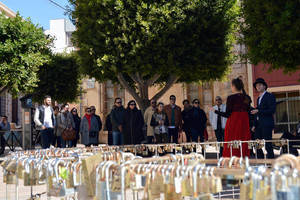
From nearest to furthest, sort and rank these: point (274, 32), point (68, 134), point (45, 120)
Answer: point (274, 32) < point (45, 120) < point (68, 134)

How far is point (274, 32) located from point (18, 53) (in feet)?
33.3

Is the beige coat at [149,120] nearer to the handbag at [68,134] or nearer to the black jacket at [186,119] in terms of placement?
the black jacket at [186,119]

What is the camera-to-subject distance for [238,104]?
22.6ft

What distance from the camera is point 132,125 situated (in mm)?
11117

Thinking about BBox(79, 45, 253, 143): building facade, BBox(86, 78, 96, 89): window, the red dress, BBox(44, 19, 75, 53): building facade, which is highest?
BBox(44, 19, 75, 53): building facade

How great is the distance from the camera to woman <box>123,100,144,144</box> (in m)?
11.1

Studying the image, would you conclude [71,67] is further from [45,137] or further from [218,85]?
[45,137]

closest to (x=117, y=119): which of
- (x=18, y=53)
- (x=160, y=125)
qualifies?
(x=160, y=125)

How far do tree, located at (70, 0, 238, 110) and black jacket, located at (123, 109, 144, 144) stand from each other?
2544mm

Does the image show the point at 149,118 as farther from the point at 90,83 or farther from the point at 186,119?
the point at 90,83

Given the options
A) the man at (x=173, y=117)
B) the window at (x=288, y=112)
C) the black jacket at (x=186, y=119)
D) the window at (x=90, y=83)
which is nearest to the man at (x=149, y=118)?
the man at (x=173, y=117)

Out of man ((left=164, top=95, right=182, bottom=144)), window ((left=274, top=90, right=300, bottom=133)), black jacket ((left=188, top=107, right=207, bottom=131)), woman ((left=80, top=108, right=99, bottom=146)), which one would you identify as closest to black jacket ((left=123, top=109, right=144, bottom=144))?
man ((left=164, top=95, right=182, bottom=144))

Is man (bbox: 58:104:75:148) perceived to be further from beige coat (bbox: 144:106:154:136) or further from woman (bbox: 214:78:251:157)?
woman (bbox: 214:78:251:157)

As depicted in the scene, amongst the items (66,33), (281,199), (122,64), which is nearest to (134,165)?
(281,199)
